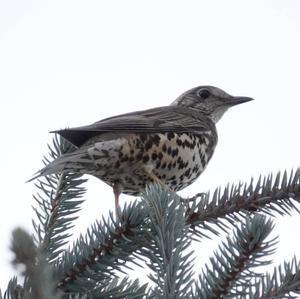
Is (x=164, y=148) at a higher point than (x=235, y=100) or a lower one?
lower

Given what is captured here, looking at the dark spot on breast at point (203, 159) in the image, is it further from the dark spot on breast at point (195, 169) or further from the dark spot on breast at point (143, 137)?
the dark spot on breast at point (143, 137)

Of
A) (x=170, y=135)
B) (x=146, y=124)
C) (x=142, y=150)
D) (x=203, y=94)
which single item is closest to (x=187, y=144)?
(x=170, y=135)

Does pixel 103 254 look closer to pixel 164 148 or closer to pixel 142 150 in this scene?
pixel 142 150

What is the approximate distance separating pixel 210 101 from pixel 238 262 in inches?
215

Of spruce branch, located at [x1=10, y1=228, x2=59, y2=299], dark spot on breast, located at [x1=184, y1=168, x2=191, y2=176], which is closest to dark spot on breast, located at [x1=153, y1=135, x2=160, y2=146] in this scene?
dark spot on breast, located at [x1=184, y1=168, x2=191, y2=176]

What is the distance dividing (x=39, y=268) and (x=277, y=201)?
6.96ft

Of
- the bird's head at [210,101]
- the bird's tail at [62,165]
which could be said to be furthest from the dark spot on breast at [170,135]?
the bird's head at [210,101]

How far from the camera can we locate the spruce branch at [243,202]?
2.41 meters

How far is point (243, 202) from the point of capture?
2482mm

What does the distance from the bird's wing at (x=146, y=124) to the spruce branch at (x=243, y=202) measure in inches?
50.2

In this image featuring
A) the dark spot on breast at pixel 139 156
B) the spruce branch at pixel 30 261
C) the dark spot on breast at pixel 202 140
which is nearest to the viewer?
the spruce branch at pixel 30 261

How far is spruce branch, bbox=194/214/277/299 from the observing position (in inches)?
55.5

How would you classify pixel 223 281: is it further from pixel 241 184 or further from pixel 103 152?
pixel 103 152

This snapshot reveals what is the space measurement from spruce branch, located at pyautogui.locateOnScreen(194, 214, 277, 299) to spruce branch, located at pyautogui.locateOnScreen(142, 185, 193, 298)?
→ 0.07 m
